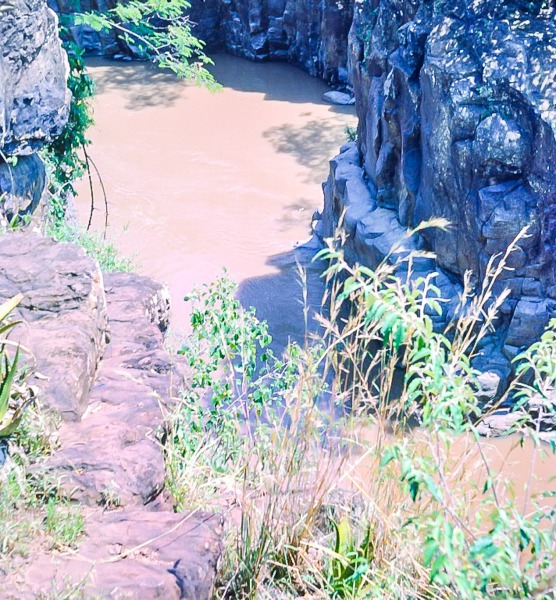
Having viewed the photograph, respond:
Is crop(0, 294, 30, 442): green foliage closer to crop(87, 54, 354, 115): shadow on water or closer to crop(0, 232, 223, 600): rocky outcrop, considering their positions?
crop(0, 232, 223, 600): rocky outcrop

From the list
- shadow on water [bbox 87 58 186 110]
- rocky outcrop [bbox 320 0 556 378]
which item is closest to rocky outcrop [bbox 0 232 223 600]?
rocky outcrop [bbox 320 0 556 378]

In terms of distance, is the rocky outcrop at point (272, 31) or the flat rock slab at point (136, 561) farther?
the rocky outcrop at point (272, 31)

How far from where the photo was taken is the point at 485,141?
6.80 metres

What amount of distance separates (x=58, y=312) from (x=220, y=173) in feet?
29.6

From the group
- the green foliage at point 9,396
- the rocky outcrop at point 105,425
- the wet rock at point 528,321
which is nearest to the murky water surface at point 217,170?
the wet rock at point 528,321

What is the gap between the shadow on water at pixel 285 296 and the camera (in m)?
8.65

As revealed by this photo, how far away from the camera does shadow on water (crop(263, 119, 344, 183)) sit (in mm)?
13234

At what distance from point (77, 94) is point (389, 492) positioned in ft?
21.9

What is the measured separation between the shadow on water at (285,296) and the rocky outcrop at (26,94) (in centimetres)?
304

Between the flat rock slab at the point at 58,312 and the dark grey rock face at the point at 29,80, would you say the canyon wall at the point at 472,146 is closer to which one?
the dark grey rock face at the point at 29,80

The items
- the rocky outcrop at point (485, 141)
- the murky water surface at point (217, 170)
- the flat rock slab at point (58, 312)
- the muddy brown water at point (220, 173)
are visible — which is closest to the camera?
the flat rock slab at point (58, 312)

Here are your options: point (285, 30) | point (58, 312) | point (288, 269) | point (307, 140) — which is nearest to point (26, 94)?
point (58, 312)

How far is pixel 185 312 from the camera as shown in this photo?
8922 millimetres

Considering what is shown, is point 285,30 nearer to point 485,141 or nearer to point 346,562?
point 485,141
